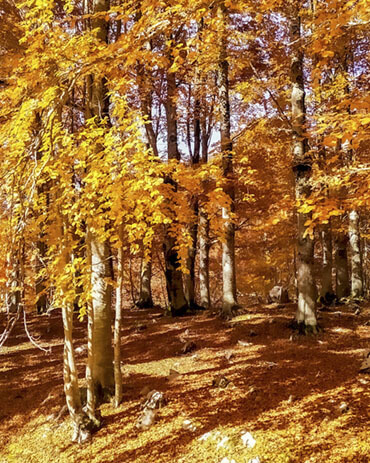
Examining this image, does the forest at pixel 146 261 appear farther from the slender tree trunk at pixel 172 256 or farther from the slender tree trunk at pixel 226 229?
the slender tree trunk at pixel 172 256

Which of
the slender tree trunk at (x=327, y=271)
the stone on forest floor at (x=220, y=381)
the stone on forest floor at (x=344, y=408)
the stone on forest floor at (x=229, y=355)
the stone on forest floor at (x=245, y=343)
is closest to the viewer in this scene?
the stone on forest floor at (x=344, y=408)

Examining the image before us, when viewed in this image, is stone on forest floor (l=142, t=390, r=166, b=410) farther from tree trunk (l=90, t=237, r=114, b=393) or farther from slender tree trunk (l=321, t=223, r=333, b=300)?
slender tree trunk (l=321, t=223, r=333, b=300)

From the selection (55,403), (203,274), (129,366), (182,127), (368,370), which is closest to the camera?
(368,370)

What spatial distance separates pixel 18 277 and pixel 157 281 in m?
34.9

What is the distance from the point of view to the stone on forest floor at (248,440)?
4711mm

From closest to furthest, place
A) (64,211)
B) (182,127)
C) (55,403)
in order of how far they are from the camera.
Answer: (64,211) → (55,403) → (182,127)

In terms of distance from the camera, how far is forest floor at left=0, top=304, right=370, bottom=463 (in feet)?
15.6

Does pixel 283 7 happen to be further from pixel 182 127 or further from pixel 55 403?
pixel 55 403

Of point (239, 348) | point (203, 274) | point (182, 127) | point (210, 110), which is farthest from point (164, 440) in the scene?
point (182, 127)

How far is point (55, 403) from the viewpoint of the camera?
732 cm

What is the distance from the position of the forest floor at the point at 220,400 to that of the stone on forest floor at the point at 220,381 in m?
0.04

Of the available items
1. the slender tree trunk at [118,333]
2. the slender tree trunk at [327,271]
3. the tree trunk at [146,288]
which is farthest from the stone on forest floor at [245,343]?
the tree trunk at [146,288]

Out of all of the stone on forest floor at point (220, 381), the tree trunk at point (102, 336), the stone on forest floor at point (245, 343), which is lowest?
the stone on forest floor at point (220, 381)

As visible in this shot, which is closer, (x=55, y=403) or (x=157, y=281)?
(x=55, y=403)
